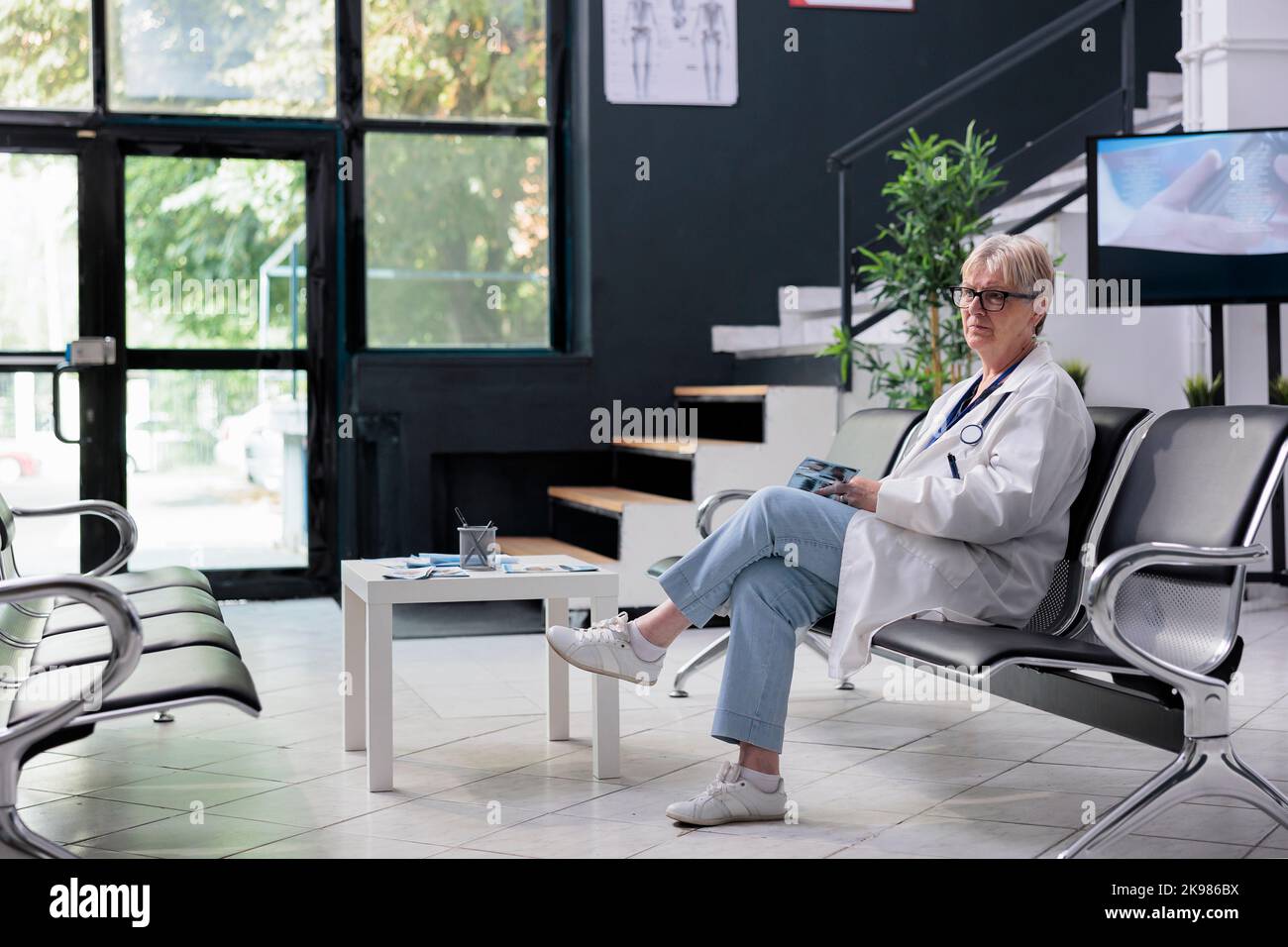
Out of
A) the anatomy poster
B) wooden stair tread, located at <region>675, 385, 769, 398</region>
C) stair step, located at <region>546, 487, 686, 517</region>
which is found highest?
the anatomy poster

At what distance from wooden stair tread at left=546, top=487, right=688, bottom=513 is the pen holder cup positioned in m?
1.96

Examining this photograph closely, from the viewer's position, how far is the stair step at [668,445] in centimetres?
547

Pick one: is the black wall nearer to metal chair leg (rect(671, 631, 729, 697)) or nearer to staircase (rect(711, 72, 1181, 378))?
staircase (rect(711, 72, 1181, 378))

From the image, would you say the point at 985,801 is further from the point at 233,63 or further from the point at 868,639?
the point at 233,63

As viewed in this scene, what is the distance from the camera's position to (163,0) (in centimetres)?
598

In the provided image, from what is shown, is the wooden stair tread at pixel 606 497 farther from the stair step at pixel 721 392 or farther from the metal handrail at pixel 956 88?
the metal handrail at pixel 956 88

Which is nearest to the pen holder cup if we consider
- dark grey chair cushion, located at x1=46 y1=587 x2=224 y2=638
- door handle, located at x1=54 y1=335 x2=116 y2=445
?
dark grey chair cushion, located at x1=46 y1=587 x2=224 y2=638

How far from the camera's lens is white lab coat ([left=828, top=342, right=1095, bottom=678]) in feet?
9.23

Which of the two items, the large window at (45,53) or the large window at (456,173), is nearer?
the large window at (45,53)

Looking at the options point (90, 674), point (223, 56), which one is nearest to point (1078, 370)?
point (223, 56)

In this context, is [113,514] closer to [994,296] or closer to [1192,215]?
[994,296]

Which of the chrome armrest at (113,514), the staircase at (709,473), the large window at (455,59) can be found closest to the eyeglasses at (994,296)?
the chrome armrest at (113,514)

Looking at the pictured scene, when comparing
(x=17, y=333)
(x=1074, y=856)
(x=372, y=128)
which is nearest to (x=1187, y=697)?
(x=1074, y=856)

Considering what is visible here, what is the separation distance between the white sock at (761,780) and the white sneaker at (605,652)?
28 cm
